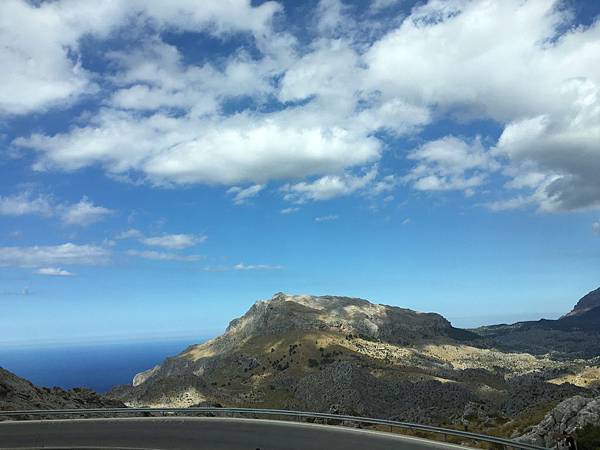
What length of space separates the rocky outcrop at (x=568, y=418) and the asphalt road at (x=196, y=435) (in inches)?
587

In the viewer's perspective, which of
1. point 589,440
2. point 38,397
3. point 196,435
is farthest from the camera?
point 38,397

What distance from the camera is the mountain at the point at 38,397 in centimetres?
4234

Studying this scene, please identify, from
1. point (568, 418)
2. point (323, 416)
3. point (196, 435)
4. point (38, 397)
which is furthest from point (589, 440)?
point (38, 397)

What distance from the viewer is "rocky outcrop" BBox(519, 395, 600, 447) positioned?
32719 mm

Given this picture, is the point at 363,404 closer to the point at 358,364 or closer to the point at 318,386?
the point at 318,386

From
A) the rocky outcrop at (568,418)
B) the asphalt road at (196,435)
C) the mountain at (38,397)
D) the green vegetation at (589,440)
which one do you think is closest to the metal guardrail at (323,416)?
the asphalt road at (196,435)

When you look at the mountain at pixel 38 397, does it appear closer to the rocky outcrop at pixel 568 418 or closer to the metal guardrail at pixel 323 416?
the metal guardrail at pixel 323 416

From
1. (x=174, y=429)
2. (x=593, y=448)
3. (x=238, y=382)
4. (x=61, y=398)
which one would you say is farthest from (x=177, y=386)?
(x=593, y=448)

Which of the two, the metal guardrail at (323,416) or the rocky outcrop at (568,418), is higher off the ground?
the metal guardrail at (323,416)

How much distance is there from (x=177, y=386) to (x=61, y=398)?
91626 millimetres

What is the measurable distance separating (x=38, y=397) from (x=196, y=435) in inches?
1065

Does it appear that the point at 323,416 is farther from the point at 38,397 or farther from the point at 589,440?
the point at 38,397

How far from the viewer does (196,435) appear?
25.8 metres

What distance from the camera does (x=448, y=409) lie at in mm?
113500
